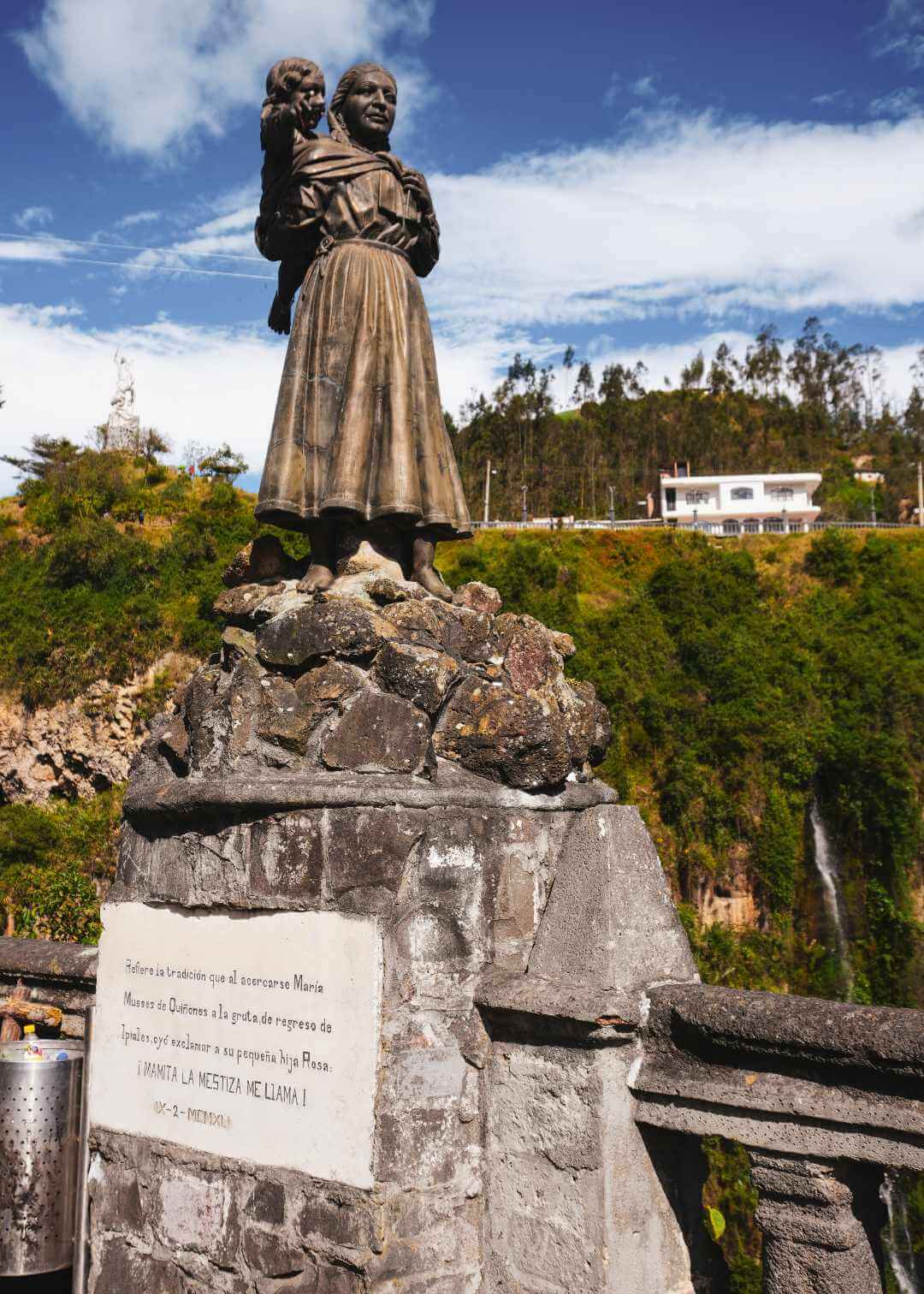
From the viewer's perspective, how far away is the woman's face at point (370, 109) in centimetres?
429

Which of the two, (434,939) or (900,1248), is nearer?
(434,939)

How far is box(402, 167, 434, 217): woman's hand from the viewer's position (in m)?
4.31

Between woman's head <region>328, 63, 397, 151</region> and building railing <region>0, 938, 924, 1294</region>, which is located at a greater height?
woman's head <region>328, 63, 397, 151</region>

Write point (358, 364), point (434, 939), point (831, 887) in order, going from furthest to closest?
point (831, 887) → point (358, 364) → point (434, 939)

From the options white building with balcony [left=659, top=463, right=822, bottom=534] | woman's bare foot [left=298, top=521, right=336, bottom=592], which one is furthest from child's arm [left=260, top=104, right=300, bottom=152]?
white building with balcony [left=659, top=463, right=822, bottom=534]

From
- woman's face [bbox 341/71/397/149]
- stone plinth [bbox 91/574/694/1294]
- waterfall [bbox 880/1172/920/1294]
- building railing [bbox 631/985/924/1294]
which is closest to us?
building railing [bbox 631/985/924/1294]

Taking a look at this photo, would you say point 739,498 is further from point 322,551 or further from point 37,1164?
point 37,1164

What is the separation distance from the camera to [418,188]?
171 inches

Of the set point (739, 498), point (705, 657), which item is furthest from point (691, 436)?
point (705, 657)

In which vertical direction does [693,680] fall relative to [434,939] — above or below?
above

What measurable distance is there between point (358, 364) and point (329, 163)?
0.80 metres

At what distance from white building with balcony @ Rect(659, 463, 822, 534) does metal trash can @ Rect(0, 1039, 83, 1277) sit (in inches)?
2182

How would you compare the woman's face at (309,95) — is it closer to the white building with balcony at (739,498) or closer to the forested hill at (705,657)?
the forested hill at (705,657)

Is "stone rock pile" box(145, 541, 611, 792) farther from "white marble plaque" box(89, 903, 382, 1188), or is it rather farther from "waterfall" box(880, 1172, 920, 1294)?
"waterfall" box(880, 1172, 920, 1294)
